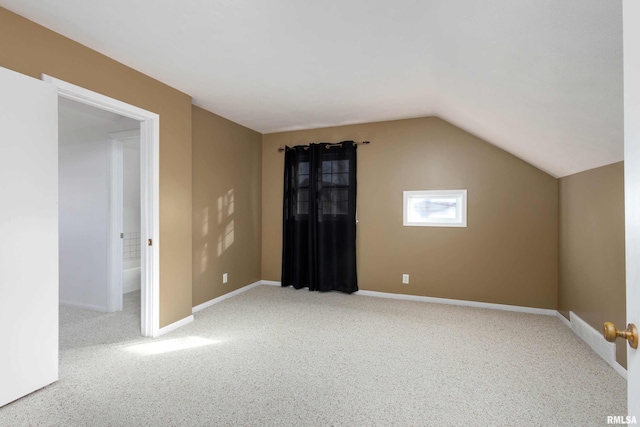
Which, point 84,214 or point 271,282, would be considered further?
point 271,282

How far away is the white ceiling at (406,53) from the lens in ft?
5.17

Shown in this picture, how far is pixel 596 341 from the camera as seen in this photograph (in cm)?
263

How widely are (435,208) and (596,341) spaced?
2087 mm

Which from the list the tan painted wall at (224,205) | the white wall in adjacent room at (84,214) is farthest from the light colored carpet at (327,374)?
the tan painted wall at (224,205)

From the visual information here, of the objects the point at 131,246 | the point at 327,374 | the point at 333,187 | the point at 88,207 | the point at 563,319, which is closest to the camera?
the point at 327,374

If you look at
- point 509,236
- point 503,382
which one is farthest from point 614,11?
point 509,236

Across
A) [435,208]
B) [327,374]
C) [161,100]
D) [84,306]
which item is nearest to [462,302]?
[435,208]

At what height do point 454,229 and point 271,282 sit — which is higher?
point 454,229

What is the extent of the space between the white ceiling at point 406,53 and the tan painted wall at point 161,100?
98 mm

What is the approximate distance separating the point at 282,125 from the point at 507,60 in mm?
3190

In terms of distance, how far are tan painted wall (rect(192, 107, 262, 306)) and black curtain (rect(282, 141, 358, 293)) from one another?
0.52 metres

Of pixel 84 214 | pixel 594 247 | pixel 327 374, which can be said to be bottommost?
pixel 327 374

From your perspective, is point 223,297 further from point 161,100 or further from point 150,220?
point 161,100

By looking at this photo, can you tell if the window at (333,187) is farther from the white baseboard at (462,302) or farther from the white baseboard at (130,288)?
the white baseboard at (130,288)
